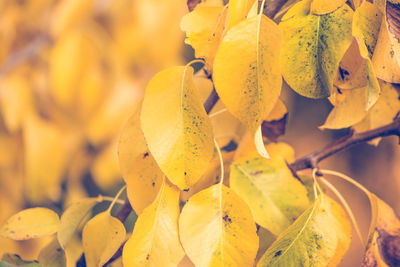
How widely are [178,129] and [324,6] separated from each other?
0.15 m

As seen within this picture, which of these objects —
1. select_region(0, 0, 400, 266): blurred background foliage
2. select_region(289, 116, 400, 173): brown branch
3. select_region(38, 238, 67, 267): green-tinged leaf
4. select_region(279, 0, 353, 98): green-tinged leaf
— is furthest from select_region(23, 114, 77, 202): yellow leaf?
select_region(279, 0, 353, 98): green-tinged leaf

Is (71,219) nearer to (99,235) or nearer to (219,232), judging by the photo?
(99,235)

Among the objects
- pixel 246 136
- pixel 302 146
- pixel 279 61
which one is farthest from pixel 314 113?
pixel 279 61

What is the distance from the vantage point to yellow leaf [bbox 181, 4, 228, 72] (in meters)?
0.36

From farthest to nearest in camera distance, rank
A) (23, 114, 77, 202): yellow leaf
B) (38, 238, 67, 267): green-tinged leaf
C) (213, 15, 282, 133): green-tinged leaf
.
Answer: (23, 114, 77, 202): yellow leaf, (38, 238, 67, 267): green-tinged leaf, (213, 15, 282, 133): green-tinged leaf

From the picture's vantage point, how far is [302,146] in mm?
1829

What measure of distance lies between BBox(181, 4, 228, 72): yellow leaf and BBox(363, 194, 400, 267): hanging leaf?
0.22m

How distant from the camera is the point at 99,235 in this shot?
1.32 ft

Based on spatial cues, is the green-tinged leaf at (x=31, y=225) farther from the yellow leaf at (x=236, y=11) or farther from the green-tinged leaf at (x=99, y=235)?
the yellow leaf at (x=236, y=11)

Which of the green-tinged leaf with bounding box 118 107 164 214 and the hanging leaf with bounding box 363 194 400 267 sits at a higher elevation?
the green-tinged leaf with bounding box 118 107 164 214

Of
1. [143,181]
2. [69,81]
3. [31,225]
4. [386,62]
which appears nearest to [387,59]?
[386,62]

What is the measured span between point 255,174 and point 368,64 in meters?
0.15

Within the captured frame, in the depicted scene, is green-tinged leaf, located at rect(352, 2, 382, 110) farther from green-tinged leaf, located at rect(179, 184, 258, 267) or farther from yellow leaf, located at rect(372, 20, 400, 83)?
green-tinged leaf, located at rect(179, 184, 258, 267)

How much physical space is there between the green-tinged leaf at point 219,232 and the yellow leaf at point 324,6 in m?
0.16
